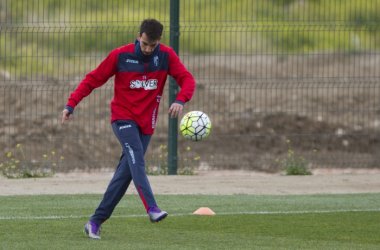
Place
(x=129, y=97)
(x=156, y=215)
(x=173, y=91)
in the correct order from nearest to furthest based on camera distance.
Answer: (x=156, y=215) < (x=129, y=97) < (x=173, y=91)

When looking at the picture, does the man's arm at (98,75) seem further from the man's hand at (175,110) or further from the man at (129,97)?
the man's hand at (175,110)

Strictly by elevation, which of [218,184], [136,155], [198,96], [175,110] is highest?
[198,96]

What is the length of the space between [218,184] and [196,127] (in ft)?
16.7

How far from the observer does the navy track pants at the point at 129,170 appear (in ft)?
23.7

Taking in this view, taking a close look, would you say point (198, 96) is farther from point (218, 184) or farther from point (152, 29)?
point (152, 29)

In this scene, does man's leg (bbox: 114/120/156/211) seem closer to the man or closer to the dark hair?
the man

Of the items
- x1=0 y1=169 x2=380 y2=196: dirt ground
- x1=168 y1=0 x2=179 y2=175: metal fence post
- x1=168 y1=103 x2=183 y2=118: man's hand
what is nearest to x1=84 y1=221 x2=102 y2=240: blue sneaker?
x1=168 y1=103 x2=183 y2=118: man's hand

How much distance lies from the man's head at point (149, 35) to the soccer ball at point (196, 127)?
1.09 meters

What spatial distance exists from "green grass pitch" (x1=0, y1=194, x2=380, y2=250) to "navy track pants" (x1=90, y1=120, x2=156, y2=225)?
34 centimetres

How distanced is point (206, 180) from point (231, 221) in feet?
15.3

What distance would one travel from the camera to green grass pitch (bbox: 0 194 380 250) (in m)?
7.25

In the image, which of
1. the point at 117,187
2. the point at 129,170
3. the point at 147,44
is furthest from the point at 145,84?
the point at 117,187

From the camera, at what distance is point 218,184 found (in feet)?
42.9

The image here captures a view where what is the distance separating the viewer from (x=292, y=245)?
23.7 feet
